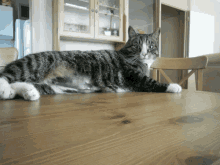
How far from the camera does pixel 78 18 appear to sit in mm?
2430

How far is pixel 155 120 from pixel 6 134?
0.91ft

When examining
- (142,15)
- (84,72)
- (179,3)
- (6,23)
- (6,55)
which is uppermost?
(179,3)

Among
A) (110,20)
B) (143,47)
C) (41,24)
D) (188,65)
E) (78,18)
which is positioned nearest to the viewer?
(143,47)

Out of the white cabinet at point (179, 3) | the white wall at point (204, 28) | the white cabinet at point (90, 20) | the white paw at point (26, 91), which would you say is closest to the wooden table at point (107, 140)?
the white paw at point (26, 91)

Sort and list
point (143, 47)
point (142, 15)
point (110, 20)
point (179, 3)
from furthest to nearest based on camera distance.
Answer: point (179, 3) < point (142, 15) < point (110, 20) < point (143, 47)

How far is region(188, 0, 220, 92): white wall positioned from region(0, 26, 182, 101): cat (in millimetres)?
3217

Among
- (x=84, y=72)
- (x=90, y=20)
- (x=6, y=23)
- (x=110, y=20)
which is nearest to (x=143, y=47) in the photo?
(x=84, y=72)

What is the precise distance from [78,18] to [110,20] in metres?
0.61

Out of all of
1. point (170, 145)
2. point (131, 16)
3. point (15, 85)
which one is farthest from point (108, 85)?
point (131, 16)

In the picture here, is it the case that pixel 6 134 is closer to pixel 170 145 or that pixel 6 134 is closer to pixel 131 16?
pixel 170 145

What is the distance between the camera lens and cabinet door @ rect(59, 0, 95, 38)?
7.39ft

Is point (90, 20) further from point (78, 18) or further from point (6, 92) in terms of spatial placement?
point (6, 92)

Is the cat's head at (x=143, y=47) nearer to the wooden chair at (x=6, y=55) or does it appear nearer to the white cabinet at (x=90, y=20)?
the wooden chair at (x=6, y=55)

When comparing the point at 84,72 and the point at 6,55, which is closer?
the point at 84,72
